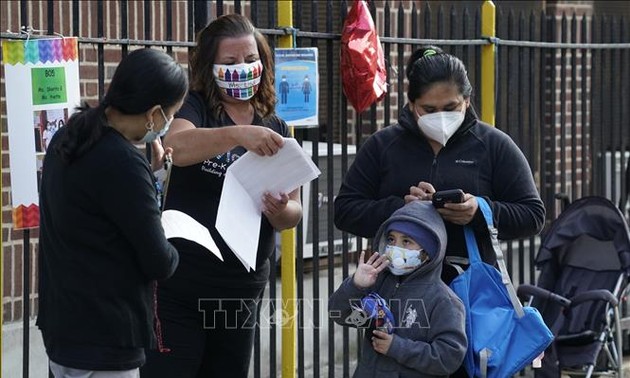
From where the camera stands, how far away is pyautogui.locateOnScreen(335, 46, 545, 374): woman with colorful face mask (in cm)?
448

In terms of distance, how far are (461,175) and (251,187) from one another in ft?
2.57

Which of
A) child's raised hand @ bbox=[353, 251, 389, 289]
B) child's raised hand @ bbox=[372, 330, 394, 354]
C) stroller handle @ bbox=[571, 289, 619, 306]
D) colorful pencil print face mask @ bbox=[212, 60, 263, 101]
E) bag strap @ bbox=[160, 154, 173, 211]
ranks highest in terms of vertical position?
colorful pencil print face mask @ bbox=[212, 60, 263, 101]

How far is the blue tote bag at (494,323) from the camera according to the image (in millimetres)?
4371

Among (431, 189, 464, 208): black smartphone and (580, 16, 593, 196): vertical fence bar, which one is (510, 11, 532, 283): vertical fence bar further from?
(431, 189, 464, 208): black smartphone

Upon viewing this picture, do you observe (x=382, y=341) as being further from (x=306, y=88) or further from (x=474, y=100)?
(x=474, y=100)

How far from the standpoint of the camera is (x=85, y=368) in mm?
3609

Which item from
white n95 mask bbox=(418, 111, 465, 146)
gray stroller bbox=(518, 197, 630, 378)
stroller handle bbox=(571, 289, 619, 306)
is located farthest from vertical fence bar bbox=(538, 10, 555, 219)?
white n95 mask bbox=(418, 111, 465, 146)

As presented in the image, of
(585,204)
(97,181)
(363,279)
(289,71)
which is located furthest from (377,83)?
(97,181)

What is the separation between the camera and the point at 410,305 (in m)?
4.32

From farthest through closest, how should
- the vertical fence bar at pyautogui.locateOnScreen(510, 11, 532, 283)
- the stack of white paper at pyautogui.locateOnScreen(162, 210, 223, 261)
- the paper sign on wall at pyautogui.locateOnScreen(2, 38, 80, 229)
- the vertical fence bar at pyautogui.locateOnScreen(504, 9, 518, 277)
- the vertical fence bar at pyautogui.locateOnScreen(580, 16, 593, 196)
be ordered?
1. the vertical fence bar at pyautogui.locateOnScreen(580, 16, 593, 196)
2. the vertical fence bar at pyautogui.locateOnScreen(510, 11, 532, 283)
3. the vertical fence bar at pyautogui.locateOnScreen(504, 9, 518, 277)
4. the paper sign on wall at pyautogui.locateOnScreen(2, 38, 80, 229)
5. the stack of white paper at pyautogui.locateOnScreen(162, 210, 223, 261)

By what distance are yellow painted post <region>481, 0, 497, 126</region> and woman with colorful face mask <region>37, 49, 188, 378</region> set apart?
3.33 metres

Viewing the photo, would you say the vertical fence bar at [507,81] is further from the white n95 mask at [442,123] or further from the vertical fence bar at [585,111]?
the white n95 mask at [442,123]

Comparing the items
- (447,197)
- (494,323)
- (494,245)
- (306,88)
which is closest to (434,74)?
(447,197)

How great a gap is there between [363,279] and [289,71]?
5.38 feet
